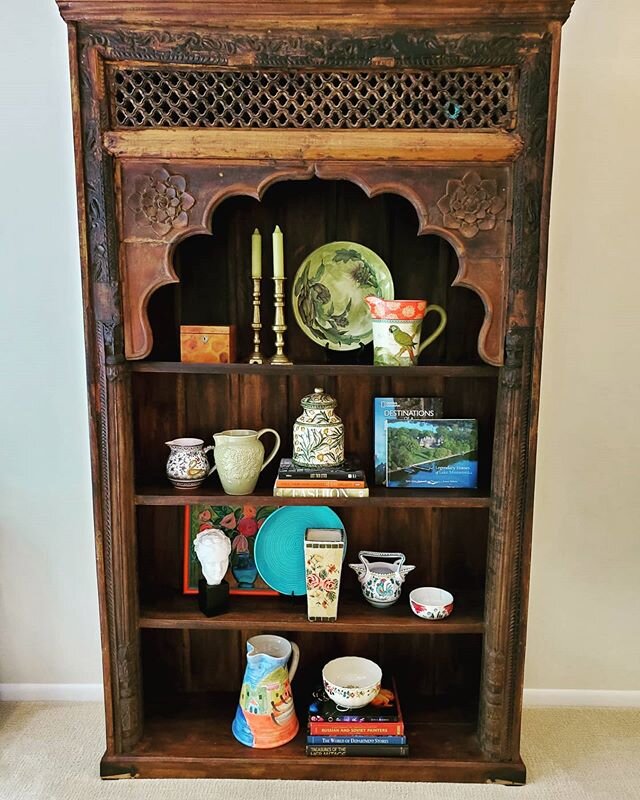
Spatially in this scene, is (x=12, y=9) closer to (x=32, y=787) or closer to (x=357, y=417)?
(x=357, y=417)

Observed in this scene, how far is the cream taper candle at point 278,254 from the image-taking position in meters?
1.67

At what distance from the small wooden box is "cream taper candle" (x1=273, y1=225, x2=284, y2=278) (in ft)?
0.60

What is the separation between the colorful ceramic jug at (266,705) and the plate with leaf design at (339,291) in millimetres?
839

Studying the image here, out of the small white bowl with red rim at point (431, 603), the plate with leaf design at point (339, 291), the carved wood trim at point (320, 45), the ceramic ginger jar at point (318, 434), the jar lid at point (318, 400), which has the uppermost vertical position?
the carved wood trim at point (320, 45)

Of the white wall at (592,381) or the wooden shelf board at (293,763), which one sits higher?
the white wall at (592,381)

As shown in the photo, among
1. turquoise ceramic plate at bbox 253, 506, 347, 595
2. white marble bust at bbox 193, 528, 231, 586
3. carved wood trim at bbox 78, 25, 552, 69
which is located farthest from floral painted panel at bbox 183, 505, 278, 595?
carved wood trim at bbox 78, 25, 552, 69

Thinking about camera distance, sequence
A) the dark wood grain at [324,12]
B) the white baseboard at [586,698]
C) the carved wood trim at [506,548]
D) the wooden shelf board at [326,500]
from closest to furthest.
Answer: the dark wood grain at [324,12] < the carved wood trim at [506,548] < the wooden shelf board at [326,500] < the white baseboard at [586,698]

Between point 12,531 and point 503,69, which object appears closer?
point 503,69

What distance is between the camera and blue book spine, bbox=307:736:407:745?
169 centimetres

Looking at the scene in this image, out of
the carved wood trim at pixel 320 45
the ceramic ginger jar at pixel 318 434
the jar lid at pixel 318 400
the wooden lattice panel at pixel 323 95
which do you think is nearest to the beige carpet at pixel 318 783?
the ceramic ginger jar at pixel 318 434

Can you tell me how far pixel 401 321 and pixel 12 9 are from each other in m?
1.30

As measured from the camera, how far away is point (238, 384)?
186 cm

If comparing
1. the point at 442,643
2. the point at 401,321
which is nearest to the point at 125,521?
the point at 401,321

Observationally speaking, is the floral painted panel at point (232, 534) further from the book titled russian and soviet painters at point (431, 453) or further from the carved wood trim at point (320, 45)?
the carved wood trim at point (320, 45)
